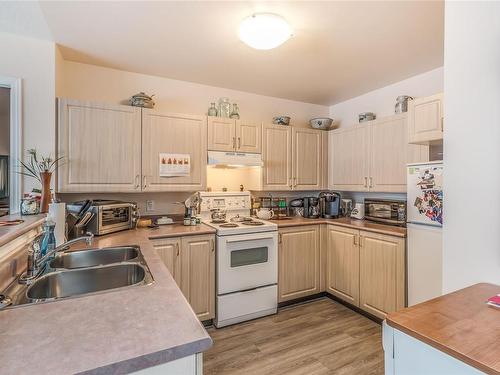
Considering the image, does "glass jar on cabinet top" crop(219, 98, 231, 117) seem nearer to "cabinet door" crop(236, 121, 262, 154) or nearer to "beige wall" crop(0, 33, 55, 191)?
"cabinet door" crop(236, 121, 262, 154)

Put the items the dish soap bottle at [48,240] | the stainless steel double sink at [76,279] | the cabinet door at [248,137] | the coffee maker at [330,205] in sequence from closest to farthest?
the stainless steel double sink at [76,279] < the dish soap bottle at [48,240] < the cabinet door at [248,137] < the coffee maker at [330,205]

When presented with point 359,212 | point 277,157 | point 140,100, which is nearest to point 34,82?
point 140,100

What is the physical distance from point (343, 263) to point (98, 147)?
262 cm

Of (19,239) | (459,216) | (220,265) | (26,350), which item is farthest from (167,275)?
(459,216)

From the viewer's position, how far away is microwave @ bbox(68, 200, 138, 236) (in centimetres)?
221

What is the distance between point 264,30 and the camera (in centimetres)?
177

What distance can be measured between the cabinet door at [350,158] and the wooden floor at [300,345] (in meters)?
1.41

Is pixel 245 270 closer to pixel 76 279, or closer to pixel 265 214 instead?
pixel 265 214

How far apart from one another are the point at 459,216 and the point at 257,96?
2660mm

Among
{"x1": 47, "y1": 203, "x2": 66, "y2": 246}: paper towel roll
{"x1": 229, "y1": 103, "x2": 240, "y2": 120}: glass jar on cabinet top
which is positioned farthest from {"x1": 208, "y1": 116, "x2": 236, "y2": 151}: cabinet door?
{"x1": 47, "y1": 203, "x2": 66, "y2": 246}: paper towel roll

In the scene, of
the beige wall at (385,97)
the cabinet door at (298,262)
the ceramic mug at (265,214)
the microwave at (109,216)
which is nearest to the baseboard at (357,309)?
the cabinet door at (298,262)

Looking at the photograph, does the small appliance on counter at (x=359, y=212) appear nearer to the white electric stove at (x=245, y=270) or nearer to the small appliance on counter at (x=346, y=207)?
the small appliance on counter at (x=346, y=207)

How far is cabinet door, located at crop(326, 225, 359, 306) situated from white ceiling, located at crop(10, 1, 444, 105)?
5.40ft

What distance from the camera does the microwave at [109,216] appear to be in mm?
2211
